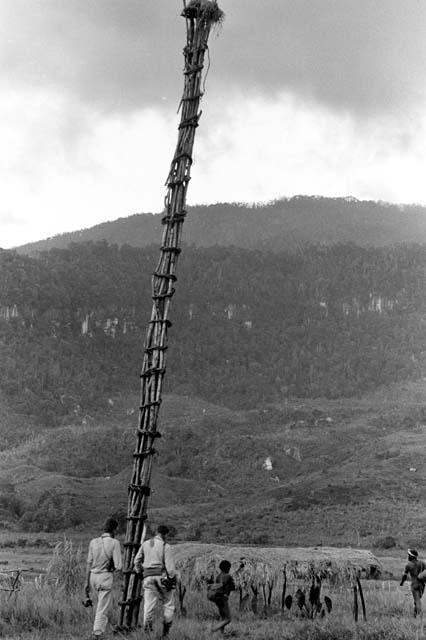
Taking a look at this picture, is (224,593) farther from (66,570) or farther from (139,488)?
(66,570)

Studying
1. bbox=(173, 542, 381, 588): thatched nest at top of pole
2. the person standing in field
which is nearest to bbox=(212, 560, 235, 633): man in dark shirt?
the person standing in field

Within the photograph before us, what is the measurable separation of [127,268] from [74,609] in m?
161

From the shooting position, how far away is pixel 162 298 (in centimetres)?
1055

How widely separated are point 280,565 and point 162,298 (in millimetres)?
5520

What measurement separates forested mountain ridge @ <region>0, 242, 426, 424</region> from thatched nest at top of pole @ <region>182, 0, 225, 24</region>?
106 m

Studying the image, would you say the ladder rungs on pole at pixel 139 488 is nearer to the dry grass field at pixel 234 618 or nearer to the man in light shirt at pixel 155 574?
the man in light shirt at pixel 155 574

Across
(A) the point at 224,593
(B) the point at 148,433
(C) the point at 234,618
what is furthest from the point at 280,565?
(B) the point at 148,433

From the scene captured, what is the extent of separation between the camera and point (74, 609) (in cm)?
1111

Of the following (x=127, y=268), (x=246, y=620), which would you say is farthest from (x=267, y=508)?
(x=127, y=268)

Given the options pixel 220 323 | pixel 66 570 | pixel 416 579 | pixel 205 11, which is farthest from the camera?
pixel 220 323

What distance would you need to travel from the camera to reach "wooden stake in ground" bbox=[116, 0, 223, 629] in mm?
9883

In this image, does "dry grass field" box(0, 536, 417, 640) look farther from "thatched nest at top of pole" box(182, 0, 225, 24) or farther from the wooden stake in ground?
"thatched nest at top of pole" box(182, 0, 225, 24)

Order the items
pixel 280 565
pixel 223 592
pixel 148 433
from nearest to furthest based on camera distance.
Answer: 1. pixel 148 433
2. pixel 223 592
3. pixel 280 565

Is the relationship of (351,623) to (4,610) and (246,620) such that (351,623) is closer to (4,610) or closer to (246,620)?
(246,620)
